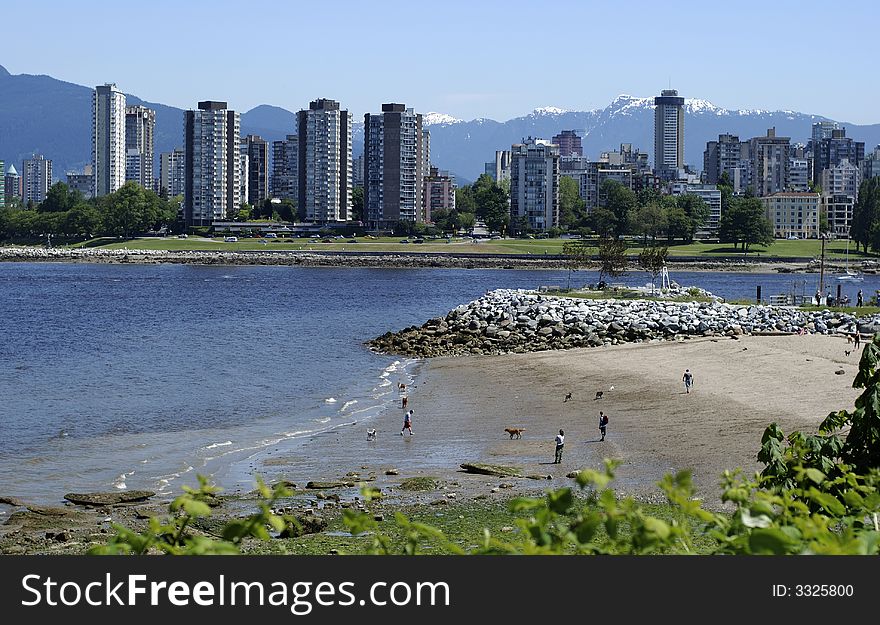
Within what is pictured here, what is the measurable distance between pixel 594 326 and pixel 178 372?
18.3 m

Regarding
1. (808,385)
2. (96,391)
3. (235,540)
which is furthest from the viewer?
(96,391)

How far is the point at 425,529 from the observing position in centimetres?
475

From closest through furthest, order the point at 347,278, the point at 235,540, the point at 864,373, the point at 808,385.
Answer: the point at 235,540
the point at 864,373
the point at 808,385
the point at 347,278

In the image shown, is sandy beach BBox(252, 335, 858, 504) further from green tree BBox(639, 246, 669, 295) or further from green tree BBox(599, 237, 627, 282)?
green tree BBox(639, 246, 669, 295)

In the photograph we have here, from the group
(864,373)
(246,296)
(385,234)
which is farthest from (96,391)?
(385,234)

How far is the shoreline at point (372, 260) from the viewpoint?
144875 millimetres

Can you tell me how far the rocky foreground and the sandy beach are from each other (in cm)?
372

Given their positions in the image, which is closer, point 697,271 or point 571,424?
point 571,424

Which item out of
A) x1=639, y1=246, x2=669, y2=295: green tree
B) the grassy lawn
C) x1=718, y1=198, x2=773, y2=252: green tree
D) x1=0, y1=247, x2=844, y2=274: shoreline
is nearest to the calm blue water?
x1=639, y1=246, x2=669, y2=295: green tree

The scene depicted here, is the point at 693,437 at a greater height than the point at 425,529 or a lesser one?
lesser

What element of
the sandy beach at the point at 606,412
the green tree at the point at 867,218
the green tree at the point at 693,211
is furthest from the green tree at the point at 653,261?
the green tree at the point at 693,211

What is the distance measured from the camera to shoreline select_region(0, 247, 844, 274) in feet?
475
